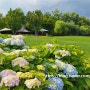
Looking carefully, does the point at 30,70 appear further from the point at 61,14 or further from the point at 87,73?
the point at 61,14

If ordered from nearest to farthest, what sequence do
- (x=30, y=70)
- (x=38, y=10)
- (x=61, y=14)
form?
(x=30, y=70), (x=38, y=10), (x=61, y=14)

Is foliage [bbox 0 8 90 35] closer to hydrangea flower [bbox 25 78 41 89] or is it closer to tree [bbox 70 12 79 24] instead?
tree [bbox 70 12 79 24]

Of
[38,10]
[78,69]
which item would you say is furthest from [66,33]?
[78,69]

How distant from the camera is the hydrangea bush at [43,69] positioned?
3311 millimetres

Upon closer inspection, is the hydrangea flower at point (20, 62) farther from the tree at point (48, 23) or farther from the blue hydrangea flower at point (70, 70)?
the tree at point (48, 23)

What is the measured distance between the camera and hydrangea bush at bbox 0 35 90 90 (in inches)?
130

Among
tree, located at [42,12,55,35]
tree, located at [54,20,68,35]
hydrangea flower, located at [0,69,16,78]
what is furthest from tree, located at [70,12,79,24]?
hydrangea flower, located at [0,69,16,78]

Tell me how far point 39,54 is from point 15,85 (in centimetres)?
89

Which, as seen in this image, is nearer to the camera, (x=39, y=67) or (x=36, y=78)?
(x=36, y=78)

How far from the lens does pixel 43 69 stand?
144 inches

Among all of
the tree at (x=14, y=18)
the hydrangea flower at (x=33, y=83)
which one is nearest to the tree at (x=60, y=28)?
the tree at (x=14, y=18)

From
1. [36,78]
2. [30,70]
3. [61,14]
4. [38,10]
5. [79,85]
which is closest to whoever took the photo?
[36,78]

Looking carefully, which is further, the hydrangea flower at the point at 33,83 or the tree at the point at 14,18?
the tree at the point at 14,18

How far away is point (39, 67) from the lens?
3664 mm
